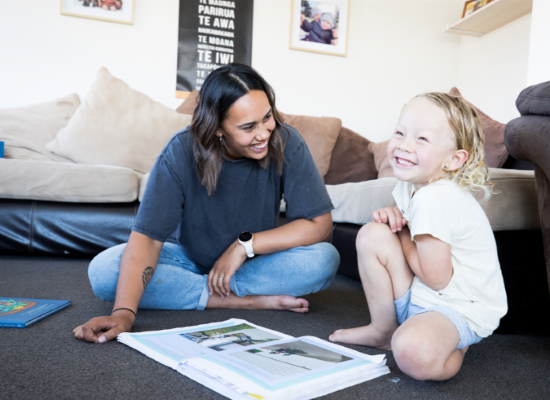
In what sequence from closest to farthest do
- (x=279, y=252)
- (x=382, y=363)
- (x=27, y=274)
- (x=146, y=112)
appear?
(x=382, y=363) → (x=279, y=252) → (x=27, y=274) → (x=146, y=112)

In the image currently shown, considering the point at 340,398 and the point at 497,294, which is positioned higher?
the point at 497,294


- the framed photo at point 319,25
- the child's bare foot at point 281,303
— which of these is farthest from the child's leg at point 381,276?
the framed photo at point 319,25

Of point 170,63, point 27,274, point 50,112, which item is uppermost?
point 170,63

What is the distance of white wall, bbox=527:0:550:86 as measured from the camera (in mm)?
2012

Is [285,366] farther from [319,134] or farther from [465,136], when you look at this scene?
[319,134]

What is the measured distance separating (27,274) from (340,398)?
1.44m

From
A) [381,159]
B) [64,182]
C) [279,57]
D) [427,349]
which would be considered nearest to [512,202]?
[427,349]

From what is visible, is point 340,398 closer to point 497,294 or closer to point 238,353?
point 238,353

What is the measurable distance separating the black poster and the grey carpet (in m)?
1.95

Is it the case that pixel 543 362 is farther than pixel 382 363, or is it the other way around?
pixel 543 362

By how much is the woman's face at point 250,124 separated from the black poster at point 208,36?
1909mm

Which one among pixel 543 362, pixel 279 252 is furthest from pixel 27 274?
pixel 543 362

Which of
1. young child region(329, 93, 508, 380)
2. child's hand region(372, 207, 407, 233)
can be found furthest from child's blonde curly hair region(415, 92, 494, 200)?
child's hand region(372, 207, 407, 233)

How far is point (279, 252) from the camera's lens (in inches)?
53.1
